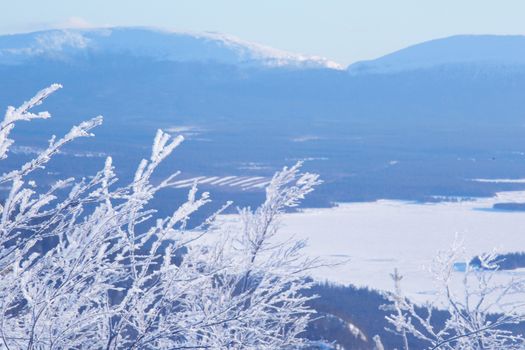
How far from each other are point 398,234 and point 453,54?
362ft

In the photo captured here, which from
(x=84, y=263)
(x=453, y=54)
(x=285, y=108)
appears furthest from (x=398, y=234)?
(x=453, y=54)

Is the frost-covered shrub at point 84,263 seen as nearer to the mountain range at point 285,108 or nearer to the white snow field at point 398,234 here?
the white snow field at point 398,234

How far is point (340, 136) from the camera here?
3750 inches

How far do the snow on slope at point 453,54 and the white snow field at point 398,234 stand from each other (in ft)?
275

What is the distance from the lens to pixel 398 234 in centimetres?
3619

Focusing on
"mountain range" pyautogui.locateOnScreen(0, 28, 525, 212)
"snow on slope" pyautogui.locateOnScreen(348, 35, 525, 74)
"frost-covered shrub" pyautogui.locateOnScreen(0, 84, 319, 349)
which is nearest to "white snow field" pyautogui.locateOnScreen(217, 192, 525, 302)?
"mountain range" pyautogui.locateOnScreen(0, 28, 525, 212)

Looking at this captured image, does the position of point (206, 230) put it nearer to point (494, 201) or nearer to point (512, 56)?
point (494, 201)

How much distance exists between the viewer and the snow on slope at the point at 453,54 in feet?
440

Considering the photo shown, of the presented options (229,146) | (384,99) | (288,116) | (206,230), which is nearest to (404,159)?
(229,146)

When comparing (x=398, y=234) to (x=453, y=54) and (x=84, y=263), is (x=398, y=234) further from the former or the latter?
(x=453, y=54)

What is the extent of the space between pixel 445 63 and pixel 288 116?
2459 centimetres

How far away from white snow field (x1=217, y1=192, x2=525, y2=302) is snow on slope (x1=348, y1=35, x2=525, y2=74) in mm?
83841

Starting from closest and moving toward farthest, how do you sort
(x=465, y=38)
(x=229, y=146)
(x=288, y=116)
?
1. (x=229, y=146)
2. (x=288, y=116)
3. (x=465, y=38)

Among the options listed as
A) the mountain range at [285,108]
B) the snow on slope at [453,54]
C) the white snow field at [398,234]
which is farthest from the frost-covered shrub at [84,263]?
the snow on slope at [453,54]
